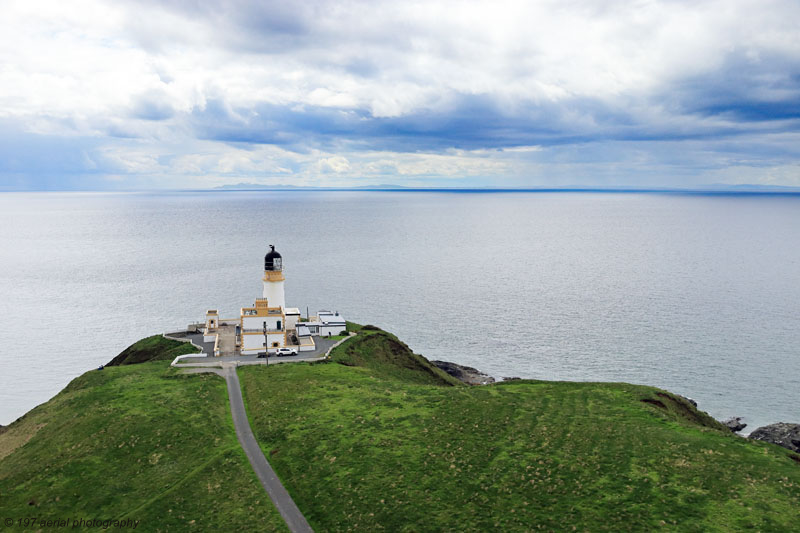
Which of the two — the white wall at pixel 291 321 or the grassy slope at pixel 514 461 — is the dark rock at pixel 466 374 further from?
the grassy slope at pixel 514 461

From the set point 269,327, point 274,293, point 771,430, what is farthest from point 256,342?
point 771,430

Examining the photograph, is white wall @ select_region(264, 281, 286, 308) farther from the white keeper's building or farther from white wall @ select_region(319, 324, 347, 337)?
white wall @ select_region(319, 324, 347, 337)

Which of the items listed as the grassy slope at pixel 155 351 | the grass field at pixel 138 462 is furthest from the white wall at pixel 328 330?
the grass field at pixel 138 462

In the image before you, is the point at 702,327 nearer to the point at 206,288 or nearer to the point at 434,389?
the point at 434,389

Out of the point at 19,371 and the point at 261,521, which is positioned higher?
the point at 261,521

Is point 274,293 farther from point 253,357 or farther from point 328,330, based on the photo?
point 253,357

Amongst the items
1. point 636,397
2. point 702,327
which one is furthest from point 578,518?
point 702,327

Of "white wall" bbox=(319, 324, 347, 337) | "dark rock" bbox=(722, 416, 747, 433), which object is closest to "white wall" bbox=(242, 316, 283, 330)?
"white wall" bbox=(319, 324, 347, 337)
